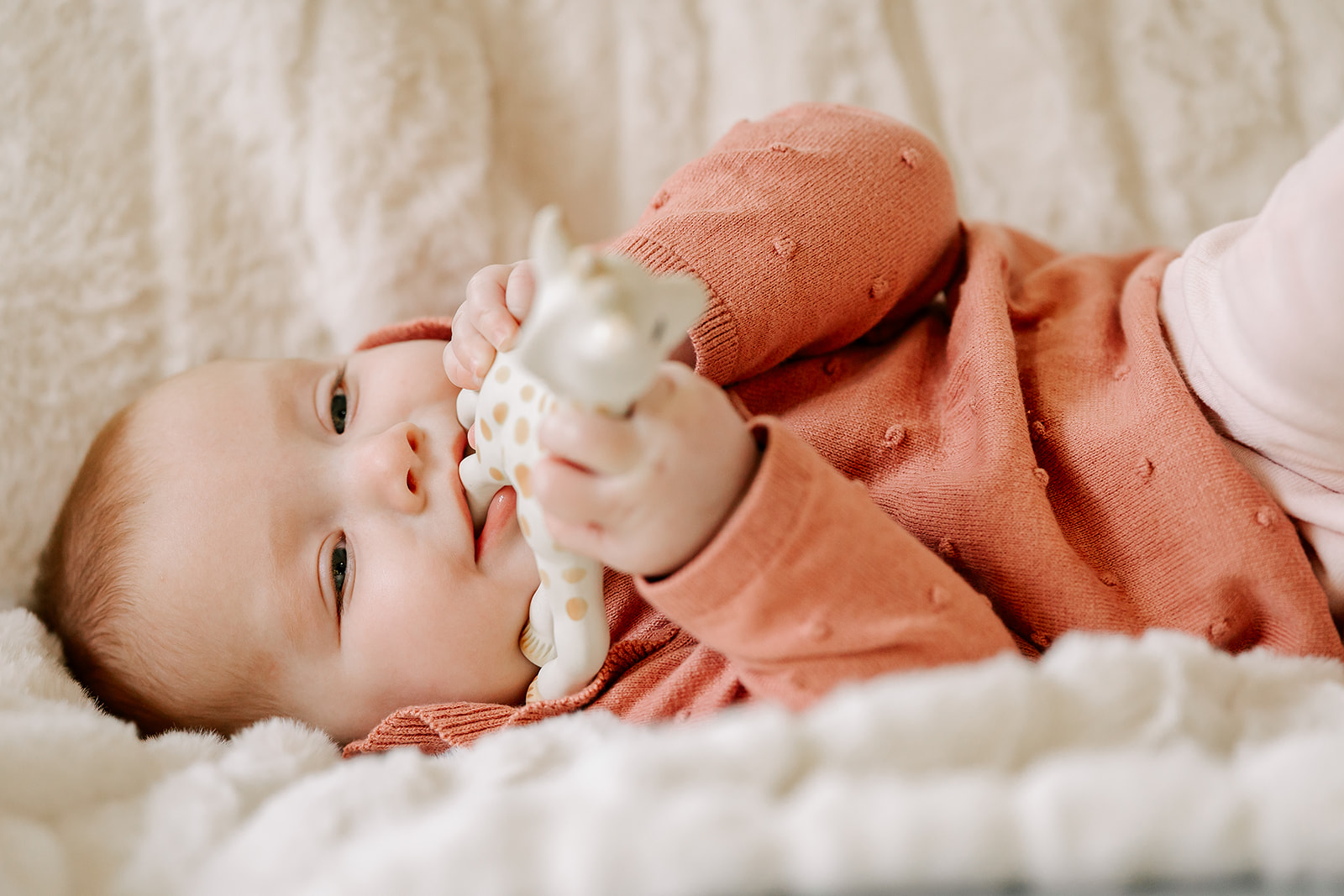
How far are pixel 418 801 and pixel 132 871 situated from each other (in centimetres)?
23

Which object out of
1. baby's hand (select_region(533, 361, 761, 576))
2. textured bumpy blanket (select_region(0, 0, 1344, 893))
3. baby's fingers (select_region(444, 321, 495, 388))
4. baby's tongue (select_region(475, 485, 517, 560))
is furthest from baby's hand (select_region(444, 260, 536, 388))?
textured bumpy blanket (select_region(0, 0, 1344, 893))

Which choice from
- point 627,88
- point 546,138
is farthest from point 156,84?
point 627,88

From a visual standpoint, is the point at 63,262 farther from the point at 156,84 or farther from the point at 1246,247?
the point at 1246,247

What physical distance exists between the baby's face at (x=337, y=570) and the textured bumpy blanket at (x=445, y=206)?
4.0 inches

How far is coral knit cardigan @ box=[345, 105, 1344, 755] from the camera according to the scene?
758 millimetres

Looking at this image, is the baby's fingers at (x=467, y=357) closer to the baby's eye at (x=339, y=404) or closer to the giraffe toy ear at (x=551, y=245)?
the baby's eye at (x=339, y=404)

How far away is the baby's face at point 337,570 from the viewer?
97 centimetres

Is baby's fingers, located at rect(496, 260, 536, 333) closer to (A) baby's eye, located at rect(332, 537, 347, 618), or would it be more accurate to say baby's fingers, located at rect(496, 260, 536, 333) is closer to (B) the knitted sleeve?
(B) the knitted sleeve

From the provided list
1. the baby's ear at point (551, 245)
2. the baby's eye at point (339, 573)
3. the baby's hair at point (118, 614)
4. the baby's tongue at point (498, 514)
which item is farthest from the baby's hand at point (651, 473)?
the baby's hair at point (118, 614)

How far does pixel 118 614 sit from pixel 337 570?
23cm

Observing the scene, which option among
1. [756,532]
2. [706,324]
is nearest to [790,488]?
[756,532]

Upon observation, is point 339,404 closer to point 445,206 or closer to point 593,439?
point 445,206

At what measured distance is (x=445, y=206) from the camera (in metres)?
1.35

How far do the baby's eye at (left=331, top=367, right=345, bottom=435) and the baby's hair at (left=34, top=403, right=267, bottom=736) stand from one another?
0.20 m
